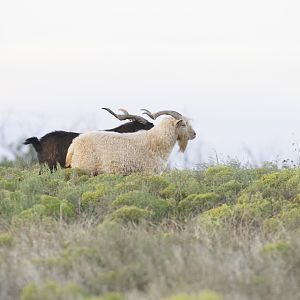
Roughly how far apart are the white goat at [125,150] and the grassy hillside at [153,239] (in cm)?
203

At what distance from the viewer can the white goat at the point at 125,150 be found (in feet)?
51.1

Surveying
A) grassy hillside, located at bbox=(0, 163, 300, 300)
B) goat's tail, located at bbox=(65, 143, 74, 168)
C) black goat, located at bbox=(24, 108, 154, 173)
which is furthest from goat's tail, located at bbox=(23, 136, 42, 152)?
grassy hillside, located at bbox=(0, 163, 300, 300)

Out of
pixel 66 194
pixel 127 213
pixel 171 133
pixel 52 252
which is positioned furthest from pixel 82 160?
pixel 52 252

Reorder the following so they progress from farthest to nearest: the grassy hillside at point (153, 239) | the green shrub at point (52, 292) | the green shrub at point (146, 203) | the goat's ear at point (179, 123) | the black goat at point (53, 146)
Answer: the goat's ear at point (179, 123) → the black goat at point (53, 146) → the green shrub at point (146, 203) → the grassy hillside at point (153, 239) → the green shrub at point (52, 292)

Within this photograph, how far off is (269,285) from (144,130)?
35.4 feet

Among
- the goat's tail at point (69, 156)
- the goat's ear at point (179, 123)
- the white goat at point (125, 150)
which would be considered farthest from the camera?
the goat's ear at point (179, 123)

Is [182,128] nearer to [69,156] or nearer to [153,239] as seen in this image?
[69,156]

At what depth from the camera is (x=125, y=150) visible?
1571 centimetres

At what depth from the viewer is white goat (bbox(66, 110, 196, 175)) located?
51.1ft

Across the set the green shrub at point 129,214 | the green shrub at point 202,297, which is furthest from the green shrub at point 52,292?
the green shrub at point 129,214

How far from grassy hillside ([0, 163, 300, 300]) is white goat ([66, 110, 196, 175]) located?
203cm

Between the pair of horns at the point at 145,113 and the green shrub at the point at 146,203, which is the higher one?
the pair of horns at the point at 145,113

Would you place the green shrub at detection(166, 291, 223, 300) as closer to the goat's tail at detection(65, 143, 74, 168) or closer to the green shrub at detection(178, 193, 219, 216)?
the green shrub at detection(178, 193, 219, 216)

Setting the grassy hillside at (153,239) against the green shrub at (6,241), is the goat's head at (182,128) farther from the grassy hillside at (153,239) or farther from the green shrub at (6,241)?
the green shrub at (6,241)
